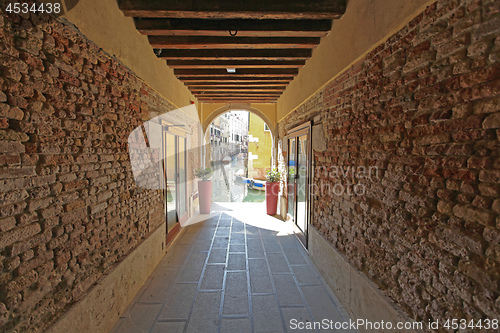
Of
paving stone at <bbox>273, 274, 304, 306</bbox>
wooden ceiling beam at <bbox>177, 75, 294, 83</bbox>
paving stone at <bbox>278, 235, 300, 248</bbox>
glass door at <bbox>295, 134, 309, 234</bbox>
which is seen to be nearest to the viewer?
paving stone at <bbox>273, 274, 304, 306</bbox>

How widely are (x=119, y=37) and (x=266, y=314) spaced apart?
3.14 meters

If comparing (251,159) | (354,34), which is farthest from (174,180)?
(251,159)

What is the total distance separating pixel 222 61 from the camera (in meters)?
3.78

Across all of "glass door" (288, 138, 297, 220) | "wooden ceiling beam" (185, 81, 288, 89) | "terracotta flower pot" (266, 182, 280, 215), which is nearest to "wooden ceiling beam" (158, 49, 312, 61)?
"wooden ceiling beam" (185, 81, 288, 89)

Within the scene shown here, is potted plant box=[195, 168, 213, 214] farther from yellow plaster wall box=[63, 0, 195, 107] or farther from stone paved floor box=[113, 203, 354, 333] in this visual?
yellow plaster wall box=[63, 0, 195, 107]

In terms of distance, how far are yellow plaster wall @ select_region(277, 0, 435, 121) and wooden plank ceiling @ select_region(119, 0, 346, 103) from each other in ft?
0.51

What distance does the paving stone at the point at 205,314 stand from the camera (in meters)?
2.20

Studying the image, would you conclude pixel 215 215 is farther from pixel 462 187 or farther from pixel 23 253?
pixel 462 187

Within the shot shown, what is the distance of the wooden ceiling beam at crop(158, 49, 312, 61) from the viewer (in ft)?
11.4

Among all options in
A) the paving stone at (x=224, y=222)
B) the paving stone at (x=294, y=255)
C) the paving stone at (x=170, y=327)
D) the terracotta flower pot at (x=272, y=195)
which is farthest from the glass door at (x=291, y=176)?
the paving stone at (x=170, y=327)

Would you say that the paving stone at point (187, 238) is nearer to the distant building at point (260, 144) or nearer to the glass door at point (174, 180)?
the glass door at point (174, 180)

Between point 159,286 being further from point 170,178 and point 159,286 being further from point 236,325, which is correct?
point 170,178

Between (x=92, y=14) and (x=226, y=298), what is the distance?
2975 mm

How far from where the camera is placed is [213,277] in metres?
3.10
